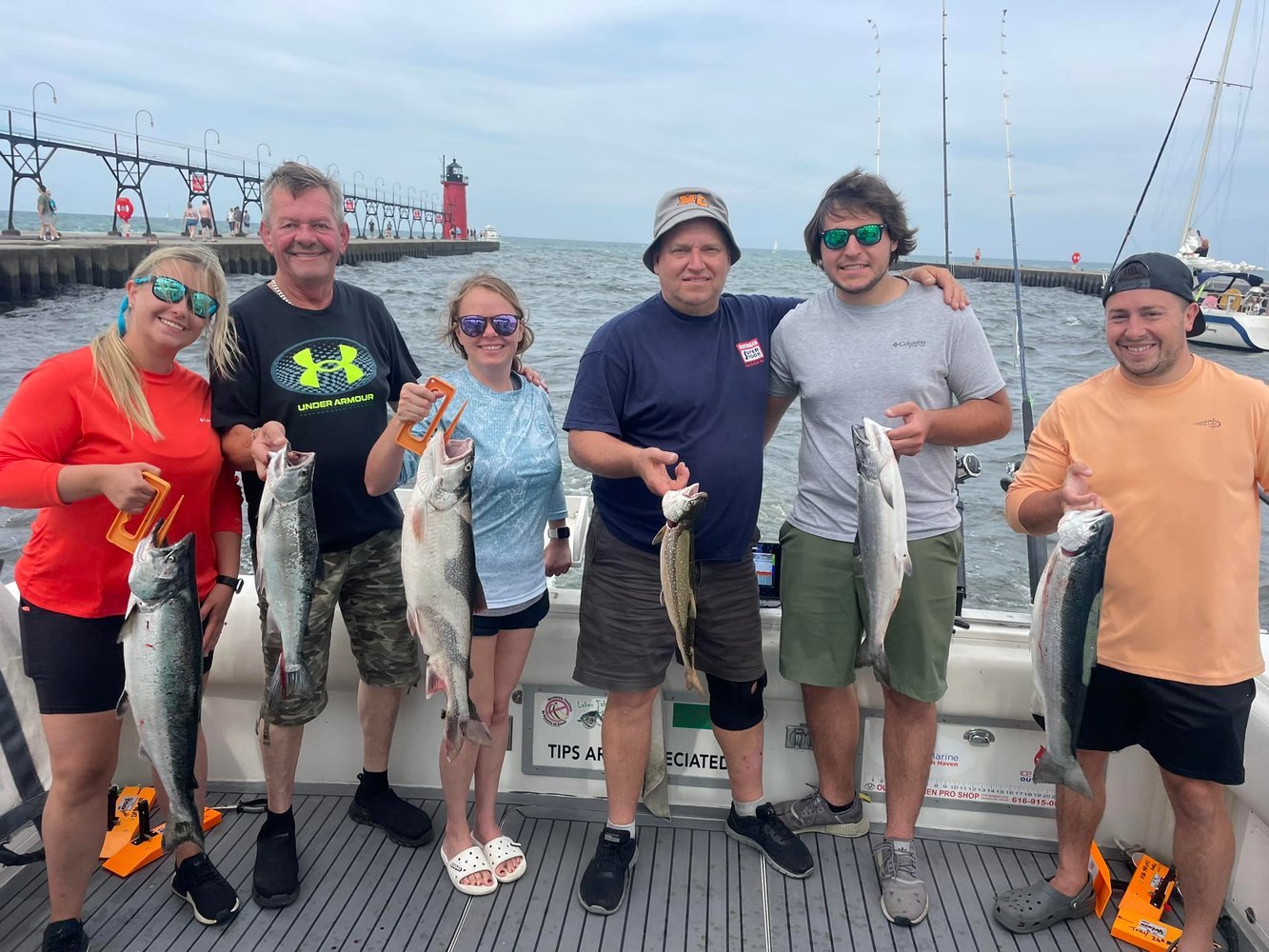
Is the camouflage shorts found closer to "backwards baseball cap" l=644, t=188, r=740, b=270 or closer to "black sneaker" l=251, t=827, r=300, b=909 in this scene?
"black sneaker" l=251, t=827, r=300, b=909

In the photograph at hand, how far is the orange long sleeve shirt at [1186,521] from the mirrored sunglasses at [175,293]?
120 inches

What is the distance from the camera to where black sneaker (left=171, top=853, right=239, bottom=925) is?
3.00m

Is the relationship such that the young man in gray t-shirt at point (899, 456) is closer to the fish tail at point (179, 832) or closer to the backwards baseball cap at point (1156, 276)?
the backwards baseball cap at point (1156, 276)

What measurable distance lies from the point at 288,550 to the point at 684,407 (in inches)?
56.8

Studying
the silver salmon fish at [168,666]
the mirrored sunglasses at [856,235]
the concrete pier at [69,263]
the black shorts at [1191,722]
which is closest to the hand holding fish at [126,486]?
the silver salmon fish at [168,666]

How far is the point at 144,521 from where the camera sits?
8.27 ft

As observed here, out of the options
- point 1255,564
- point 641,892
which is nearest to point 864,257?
point 1255,564

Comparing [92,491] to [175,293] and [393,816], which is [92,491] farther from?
[393,816]

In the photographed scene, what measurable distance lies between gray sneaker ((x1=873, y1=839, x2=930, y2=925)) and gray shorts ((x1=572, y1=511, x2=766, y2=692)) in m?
0.90

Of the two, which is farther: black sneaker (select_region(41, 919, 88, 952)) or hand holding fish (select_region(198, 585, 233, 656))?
hand holding fish (select_region(198, 585, 233, 656))

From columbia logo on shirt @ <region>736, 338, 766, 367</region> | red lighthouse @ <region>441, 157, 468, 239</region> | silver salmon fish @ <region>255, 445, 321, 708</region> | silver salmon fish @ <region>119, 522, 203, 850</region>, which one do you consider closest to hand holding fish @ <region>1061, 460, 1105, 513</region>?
columbia logo on shirt @ <region>736, 338, 766, 367</region>

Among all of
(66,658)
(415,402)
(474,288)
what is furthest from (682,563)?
(66,658)

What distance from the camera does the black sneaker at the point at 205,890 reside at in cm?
300

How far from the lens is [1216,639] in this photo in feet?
8.66
